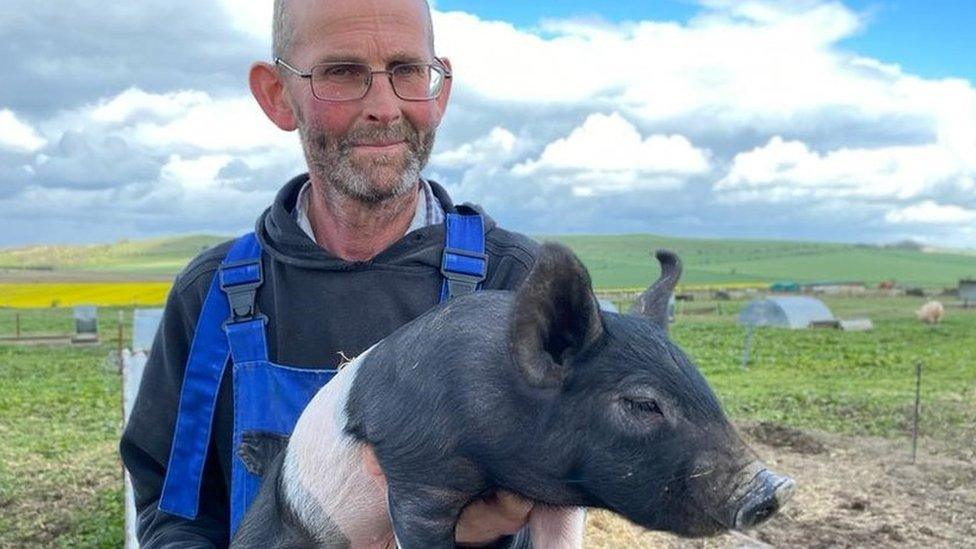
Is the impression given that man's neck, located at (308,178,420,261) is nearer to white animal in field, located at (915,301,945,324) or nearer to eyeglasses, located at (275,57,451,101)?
eyeglasses, located at (275,57,451,101)

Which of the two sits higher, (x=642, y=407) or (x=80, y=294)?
(x=642, y=407)

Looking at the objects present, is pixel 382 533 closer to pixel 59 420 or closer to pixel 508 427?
pixel 508 427

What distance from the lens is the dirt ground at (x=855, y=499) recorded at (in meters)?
7.16

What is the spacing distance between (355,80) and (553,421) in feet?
4.02

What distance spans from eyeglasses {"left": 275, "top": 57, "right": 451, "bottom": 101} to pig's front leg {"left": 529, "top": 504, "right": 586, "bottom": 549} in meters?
1.19

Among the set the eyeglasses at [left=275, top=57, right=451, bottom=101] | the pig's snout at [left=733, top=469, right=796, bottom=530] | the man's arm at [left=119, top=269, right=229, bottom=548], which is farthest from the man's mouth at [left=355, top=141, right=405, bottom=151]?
the pig's snout at [left=733, top=469, right=796, bottom=530]

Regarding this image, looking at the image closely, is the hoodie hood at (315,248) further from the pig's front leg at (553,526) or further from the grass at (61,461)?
the grass at (61,461)

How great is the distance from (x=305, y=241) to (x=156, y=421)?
71cm

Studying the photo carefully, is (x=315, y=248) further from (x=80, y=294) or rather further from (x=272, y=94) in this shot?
(x=80, y=294)

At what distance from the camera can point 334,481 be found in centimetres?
226

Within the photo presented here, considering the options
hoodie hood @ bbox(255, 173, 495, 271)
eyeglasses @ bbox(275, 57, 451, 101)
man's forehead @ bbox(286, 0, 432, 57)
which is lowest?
hoodie hood @ bbox(255, 173, 495, 271)

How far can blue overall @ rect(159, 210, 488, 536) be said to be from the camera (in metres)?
2.64

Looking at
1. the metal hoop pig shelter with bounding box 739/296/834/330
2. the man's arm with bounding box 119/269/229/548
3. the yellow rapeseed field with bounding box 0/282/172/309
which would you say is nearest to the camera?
the man's arm with bounding box 119/269/229/548

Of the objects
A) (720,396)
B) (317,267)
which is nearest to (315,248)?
(317,267)
